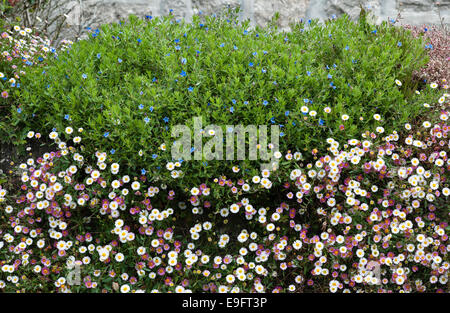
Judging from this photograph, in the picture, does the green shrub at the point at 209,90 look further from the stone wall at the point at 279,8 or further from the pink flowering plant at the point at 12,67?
the stone wall at the point at 279,8

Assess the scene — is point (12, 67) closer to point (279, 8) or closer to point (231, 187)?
point (231, 187)

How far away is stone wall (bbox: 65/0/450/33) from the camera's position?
5.11m

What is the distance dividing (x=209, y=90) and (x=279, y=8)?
2719 mm

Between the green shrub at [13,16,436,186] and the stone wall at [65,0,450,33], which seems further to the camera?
the stone wall at [65,0,450,33]

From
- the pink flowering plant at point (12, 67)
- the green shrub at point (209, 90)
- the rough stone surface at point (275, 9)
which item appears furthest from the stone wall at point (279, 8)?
the green shrub at point (209, 90)

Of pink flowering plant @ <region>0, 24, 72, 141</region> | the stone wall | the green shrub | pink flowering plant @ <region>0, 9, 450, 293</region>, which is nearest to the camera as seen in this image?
pink flowering plant @ <region>0, 9, 450, 293</region>

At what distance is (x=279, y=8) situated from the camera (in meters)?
5.26

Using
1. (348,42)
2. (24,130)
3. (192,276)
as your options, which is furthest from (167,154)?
(348,42)

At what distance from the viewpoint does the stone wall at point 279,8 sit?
5.11 meters

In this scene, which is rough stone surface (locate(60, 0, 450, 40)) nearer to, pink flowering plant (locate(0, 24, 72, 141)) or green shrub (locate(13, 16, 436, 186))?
pink flowering plant (locate(0, 24, 72, 141))

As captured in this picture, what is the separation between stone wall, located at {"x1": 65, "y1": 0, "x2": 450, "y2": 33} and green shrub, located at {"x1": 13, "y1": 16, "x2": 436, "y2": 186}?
166 centimetres

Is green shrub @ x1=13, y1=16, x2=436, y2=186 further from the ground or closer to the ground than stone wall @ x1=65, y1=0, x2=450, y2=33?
closer to the ground

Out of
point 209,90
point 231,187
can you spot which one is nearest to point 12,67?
point 209,90

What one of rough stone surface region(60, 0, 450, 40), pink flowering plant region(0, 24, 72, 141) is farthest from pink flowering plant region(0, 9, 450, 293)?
rough stone surface region(60, 0, 450, 40)
